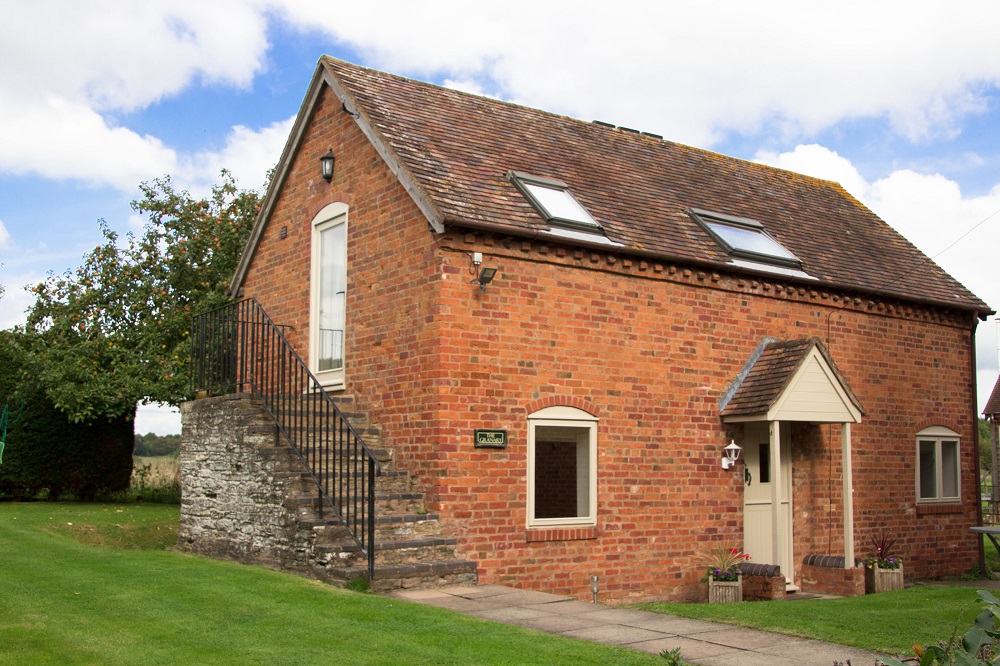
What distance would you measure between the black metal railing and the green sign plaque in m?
1.18

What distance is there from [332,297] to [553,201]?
3.35 m

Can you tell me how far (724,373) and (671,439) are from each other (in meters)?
1.40

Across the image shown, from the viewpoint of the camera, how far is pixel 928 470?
16.4 metres

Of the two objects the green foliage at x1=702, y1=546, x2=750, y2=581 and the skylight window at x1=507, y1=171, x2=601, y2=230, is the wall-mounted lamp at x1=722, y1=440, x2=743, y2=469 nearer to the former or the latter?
the green foliage at x1=702, y1=546, x2=750, y2=581

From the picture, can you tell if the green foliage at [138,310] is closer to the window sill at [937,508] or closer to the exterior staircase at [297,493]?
the exterior staircase at [297,493]

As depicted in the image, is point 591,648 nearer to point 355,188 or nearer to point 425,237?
point 425,237

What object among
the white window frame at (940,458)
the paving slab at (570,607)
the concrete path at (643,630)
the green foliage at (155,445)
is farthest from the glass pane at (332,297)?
the green foliage at (155,445)

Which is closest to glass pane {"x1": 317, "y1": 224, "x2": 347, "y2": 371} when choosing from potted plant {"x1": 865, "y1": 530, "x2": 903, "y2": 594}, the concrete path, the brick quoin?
the brick quoin

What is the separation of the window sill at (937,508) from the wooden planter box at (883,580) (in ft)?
8.87

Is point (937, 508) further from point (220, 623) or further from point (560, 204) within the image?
point (220, 623)

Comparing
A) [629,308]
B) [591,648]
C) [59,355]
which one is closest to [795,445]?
[629,308]

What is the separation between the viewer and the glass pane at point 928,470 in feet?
53.2

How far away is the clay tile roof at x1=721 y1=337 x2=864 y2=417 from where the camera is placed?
1284 cm

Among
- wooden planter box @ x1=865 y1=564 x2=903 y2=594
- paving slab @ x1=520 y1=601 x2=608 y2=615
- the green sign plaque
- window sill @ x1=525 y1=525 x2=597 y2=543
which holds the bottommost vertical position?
wooden planter box @ x1=865 y1=564 x2=903 y2=594
